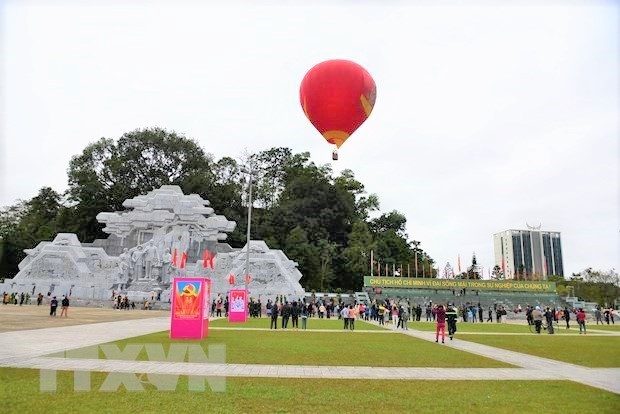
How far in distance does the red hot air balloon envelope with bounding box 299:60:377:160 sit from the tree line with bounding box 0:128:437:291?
43.0 m

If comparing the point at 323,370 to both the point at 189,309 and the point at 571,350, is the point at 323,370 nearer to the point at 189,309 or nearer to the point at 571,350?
the point at 189,309

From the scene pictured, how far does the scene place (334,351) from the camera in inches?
510

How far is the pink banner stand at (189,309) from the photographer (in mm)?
15633

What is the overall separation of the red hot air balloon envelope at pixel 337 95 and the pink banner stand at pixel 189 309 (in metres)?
6.86

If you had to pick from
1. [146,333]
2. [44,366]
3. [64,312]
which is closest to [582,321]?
[146,333]

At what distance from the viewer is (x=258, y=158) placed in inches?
2995

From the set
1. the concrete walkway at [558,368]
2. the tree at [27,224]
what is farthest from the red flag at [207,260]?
the concrete walkway at [558,368]

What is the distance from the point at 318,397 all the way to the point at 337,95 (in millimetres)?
9417

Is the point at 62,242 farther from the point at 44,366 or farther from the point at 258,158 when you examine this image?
the point at 44,366

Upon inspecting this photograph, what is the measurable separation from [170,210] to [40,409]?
46.2 m

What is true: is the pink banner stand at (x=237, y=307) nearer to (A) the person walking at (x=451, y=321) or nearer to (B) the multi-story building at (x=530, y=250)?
(A) the person walking at (x=451, y=321)

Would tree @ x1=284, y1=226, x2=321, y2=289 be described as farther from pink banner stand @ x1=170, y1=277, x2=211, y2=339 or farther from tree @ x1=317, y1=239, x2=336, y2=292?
pink banner stand @ x1=170, y1=277, x2=211, y2=339

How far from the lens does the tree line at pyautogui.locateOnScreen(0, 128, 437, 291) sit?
60219mm

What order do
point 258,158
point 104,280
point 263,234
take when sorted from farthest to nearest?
point 258,158 < point 263,234 < point 104,280
